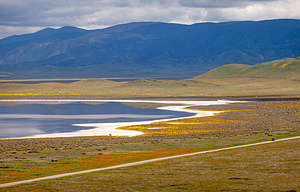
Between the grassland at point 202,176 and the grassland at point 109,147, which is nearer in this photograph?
the grassland at point 202,176

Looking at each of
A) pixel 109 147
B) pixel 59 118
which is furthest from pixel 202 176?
pixel 59 118

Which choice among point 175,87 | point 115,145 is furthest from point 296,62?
point 115,145

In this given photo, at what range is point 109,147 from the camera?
125ft

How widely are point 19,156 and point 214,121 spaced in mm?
31872

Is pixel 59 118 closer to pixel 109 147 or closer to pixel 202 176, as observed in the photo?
pixel 109 147

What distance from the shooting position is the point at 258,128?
52656mm

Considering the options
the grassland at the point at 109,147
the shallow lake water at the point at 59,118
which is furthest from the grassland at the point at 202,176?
the shallow lake water at the point at 59,118

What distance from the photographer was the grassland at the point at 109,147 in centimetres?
2841

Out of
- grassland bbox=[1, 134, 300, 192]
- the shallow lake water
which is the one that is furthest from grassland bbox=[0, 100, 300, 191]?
the shallow lake water

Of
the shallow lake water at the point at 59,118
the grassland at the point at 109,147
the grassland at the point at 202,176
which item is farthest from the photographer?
the shallow lake water at the point at 59,118

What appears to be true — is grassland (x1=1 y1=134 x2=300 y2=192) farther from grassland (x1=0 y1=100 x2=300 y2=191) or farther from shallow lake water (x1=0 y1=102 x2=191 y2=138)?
shallow lake water (x1=0 y1=102 x2=191 y2=138)

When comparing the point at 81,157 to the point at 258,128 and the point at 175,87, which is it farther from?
the point at 175,87

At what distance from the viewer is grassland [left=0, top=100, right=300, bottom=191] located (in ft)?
93.2

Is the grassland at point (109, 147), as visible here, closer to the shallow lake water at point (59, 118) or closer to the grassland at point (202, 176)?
the grassland at point (202, 176)
